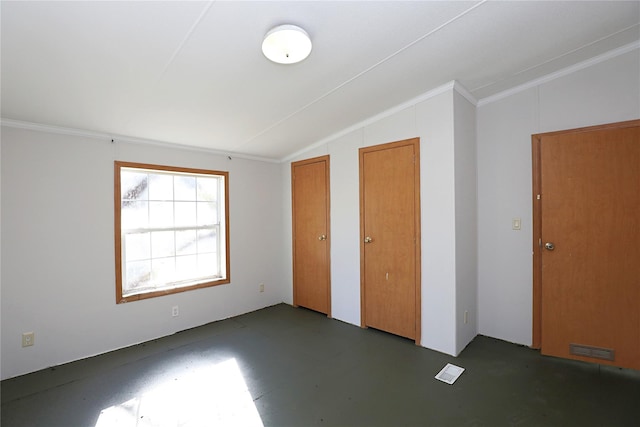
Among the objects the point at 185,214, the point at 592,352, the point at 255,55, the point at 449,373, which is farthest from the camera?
the point at 185,214

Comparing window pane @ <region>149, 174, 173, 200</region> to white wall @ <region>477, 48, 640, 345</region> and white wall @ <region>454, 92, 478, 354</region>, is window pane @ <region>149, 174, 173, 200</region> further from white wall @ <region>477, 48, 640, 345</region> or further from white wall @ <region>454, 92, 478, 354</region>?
white wall @ <region>477, 48, 640, 345</region>

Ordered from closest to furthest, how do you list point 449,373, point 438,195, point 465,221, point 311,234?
point 449,373, point 438,195, point 465,221, point 311,234

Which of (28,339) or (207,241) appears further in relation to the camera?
(207,241)

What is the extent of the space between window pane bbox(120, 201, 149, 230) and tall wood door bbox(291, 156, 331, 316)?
1.81 m

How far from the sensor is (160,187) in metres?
3.12

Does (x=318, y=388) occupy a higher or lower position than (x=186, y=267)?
lower

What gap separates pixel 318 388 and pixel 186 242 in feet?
7.29

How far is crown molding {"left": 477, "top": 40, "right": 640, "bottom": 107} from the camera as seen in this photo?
2244 millimetres

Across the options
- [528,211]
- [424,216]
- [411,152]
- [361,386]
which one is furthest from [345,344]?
[528,211]

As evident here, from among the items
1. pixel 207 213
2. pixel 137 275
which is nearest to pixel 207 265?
pixel 207 213

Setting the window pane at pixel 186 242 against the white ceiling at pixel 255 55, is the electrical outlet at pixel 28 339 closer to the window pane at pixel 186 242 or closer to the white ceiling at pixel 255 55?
the window pane at pixel 186 242

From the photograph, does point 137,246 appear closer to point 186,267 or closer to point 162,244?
point 162,244

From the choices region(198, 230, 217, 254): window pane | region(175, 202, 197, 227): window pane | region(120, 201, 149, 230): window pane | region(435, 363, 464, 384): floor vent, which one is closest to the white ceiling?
region(120, 201, 149, 230): window pane

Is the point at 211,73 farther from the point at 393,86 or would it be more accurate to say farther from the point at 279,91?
the point at 393,86
